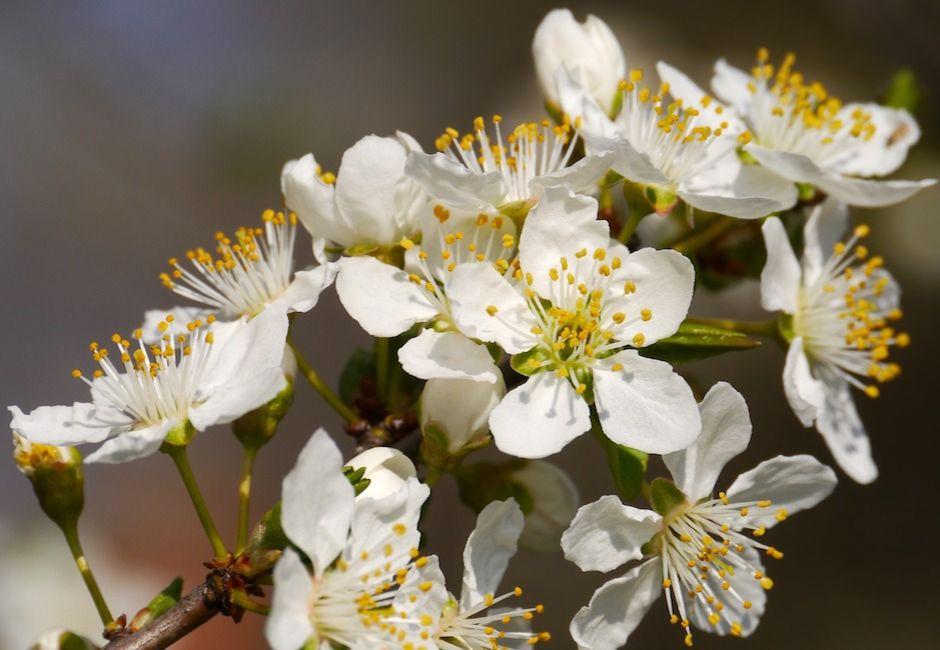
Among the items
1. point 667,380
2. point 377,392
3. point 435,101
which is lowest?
point 667,380

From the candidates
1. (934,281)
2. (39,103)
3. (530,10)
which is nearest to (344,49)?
(530,10)

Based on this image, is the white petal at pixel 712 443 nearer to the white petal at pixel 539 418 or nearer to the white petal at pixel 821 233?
the white petal at pixel 539 418

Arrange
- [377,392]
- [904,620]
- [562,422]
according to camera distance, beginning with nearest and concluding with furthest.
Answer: [562,422] < [377,392] < [904,620]

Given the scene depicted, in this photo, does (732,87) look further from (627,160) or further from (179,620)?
(179,620)

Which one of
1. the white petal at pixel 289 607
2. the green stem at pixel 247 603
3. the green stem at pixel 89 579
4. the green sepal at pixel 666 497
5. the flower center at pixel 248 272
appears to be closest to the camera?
the white petal at pixel 289 607

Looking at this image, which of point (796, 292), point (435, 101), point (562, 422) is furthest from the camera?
point (435, 101)

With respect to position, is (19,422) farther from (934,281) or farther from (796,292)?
(934,281)

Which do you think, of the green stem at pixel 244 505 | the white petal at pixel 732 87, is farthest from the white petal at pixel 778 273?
the green stem at pixel 244 505
